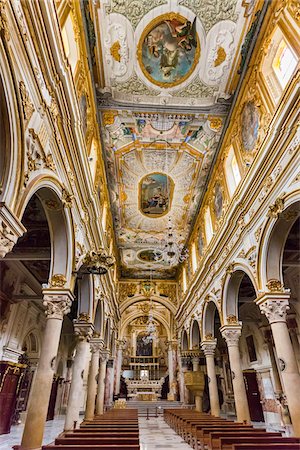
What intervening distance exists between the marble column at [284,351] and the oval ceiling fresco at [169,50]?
27.6 ft

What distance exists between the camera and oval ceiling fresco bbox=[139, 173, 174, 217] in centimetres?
1537

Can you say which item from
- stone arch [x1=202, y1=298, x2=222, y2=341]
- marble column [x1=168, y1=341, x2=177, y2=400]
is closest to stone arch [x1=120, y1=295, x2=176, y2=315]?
marble column [x1=168, y1=341, x2=177, y2=400]

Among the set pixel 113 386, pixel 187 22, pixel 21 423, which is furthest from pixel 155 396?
pixel 187 22

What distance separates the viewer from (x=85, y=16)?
28.9 ft

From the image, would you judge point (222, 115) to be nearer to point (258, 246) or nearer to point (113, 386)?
point (258, 246)

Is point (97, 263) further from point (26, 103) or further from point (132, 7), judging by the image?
point (132, 7)

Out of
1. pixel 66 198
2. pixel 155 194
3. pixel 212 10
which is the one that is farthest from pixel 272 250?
pixel 155 194

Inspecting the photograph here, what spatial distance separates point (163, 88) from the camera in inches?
442

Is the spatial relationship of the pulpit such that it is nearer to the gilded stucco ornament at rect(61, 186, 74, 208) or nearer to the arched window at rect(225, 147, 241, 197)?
the gilded stucco ornament at rect(61, 186, 74, 208)

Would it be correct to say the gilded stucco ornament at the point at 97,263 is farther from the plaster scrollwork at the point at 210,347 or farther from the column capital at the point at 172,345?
the column capital at the point at 172,345

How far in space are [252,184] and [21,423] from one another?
1407 cm

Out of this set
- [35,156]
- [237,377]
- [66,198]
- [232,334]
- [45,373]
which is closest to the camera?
[35,156]

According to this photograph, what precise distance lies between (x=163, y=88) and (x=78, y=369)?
1067 centimetres

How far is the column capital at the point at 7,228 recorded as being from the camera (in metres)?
4.32
